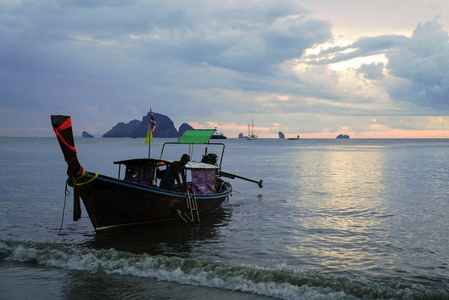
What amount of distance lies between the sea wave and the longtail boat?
1.41 metres

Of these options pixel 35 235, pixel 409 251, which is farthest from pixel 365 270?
pixel 35 235

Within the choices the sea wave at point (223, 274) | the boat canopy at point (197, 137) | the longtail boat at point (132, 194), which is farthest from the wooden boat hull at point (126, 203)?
the boat canopy at point (197, 137)

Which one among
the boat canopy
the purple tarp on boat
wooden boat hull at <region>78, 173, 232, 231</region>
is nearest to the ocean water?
wooden boat hull at <region>78, 173, 232, 231</region>

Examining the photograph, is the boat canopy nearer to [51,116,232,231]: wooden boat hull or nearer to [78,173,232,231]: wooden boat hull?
[51,116,232,231]: wooden boat hull

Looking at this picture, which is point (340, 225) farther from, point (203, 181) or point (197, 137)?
point (197, 137)

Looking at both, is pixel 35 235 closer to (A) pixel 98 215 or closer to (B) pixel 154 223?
(A) pixel 98 215

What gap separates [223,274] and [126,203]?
453cm

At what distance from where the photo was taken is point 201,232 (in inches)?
489

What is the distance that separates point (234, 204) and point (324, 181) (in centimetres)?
1149

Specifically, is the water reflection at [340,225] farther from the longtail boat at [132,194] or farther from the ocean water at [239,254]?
the longtail boat at [132,194]

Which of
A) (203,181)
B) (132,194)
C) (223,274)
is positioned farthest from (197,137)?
(223,274)

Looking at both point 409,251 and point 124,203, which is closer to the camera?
point 409,251

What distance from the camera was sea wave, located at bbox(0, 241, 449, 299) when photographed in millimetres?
7238

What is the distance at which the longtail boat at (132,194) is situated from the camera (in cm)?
959
